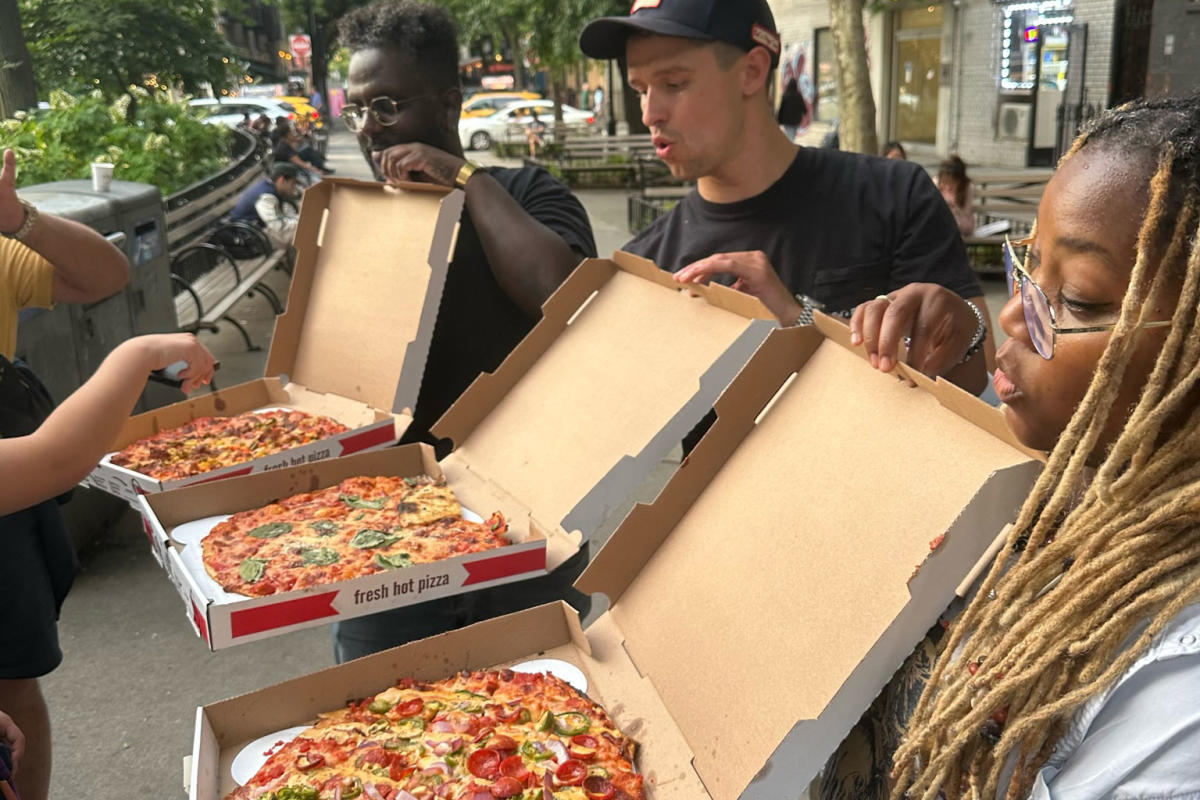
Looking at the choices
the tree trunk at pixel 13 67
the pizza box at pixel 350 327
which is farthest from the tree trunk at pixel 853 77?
the pizza box at pixel 350 327

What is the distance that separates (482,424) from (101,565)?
381cm

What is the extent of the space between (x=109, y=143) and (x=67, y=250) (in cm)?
744

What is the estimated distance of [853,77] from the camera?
33.2ft

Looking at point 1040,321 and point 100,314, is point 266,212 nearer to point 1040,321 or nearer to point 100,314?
point 100,314

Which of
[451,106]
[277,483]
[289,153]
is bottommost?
[289,153]

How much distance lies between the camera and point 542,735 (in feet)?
A: 6.12

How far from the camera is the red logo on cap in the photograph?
2.70 metres

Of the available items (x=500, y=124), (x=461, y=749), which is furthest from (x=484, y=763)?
(x=500, y=124)

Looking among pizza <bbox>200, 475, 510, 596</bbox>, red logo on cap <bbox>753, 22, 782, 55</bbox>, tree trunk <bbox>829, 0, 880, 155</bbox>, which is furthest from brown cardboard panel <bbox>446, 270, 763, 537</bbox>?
tree trunk <bbox>829, 0, 880, 155</bbox>

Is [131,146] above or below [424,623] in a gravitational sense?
above

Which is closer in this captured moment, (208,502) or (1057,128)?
(208,502)

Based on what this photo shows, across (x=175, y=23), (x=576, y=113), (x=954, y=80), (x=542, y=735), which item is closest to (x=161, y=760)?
(x=542, y=735)

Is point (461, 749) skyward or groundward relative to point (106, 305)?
skyward

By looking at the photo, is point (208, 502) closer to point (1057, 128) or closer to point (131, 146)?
point (131, 146)
